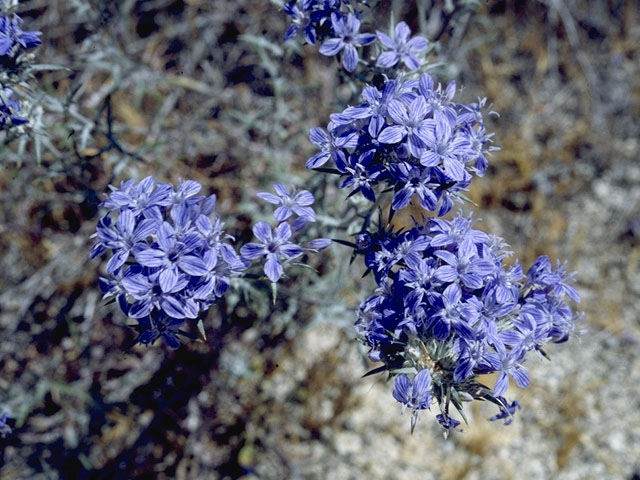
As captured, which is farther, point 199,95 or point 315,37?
point 199,95

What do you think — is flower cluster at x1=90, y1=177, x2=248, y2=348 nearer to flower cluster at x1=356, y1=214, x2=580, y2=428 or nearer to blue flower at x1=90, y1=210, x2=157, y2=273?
blue flower at x1=90, y1=210, x2=157, y2=273

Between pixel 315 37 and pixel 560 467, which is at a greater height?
pixel 315 37

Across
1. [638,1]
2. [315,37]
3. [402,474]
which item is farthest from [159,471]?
[638,1]

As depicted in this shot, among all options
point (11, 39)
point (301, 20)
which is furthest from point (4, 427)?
point (301, 20)

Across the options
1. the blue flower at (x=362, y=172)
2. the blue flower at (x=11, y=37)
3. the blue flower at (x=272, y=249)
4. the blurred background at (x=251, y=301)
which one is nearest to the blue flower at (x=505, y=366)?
the blue flower at (x=362, y=172)

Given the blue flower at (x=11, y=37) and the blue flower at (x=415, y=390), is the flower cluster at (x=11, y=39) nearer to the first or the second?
the blue flower at (x=11, y=37)

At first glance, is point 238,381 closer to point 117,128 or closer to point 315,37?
point 117,128
